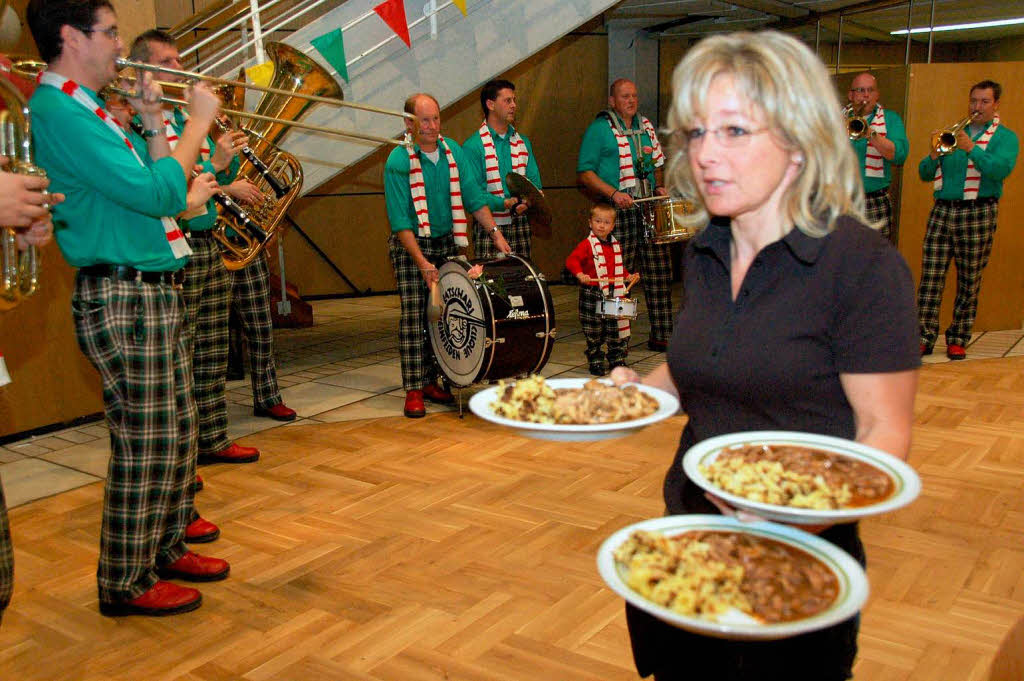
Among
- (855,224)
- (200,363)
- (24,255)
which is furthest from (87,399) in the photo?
(855,224)

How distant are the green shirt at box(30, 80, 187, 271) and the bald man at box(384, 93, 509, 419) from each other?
7.18 ft

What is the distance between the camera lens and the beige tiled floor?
417 cm

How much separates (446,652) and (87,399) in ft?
10.7

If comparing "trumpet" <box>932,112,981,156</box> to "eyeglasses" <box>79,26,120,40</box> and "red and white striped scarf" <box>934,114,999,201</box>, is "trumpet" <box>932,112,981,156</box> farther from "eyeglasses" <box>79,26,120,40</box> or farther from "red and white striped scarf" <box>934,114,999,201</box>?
"eyeglasses" <box>79,26,120,40</box>

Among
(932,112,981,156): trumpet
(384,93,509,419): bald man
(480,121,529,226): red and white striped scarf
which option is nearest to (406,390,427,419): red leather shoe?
(384,93,509,419): bald man

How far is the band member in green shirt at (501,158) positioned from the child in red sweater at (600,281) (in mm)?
420

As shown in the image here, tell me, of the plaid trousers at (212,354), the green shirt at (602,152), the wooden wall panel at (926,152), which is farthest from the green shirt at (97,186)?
the wooden wall panel at (926,152)

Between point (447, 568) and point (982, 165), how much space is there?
14.7 feet

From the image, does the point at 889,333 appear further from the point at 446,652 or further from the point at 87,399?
the point at 87,399

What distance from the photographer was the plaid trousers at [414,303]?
Result: 4906 millimetres

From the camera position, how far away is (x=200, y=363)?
4.11 m

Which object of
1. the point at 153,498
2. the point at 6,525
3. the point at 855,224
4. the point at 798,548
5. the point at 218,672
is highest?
the point at 855,224

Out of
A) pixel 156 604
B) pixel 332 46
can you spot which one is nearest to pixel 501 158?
pixel 332 46

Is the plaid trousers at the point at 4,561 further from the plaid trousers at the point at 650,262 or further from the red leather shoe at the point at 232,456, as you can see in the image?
the plaid trousers at the point at 650,262
